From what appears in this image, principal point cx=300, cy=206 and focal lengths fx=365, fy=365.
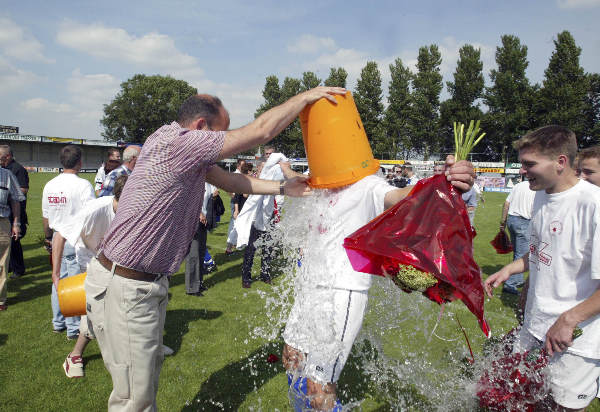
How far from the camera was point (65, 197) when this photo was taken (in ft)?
16.9

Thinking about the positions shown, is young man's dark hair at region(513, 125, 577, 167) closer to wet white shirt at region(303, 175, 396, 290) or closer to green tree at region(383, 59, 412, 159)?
wet white shirt at region(303, 175, 396, 290)

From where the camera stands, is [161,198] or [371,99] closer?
[161,198]

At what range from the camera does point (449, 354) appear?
485 centimetres

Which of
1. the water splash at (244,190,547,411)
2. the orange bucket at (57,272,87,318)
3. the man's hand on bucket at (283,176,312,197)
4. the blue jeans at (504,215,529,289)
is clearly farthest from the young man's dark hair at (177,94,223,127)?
the blue jeans at (504,215,529,289)

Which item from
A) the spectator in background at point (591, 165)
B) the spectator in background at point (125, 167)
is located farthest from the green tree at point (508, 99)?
the spectator in background at point (125, 167)

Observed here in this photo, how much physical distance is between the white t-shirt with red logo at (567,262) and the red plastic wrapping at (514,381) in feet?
0.75

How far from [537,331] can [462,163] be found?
58.9 inches

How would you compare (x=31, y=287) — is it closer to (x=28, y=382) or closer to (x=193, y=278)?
(x=193, y=278)

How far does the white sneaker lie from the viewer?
4211 millimetres

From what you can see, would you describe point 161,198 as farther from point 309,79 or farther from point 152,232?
point 309,79

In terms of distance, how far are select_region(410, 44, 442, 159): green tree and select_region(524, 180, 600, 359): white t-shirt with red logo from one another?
50.5 meters

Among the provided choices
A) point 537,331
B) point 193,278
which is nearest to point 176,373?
point 193,278

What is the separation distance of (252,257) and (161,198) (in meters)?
5.33

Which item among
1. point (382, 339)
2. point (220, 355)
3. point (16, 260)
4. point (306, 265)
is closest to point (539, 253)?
point (306, 265)
